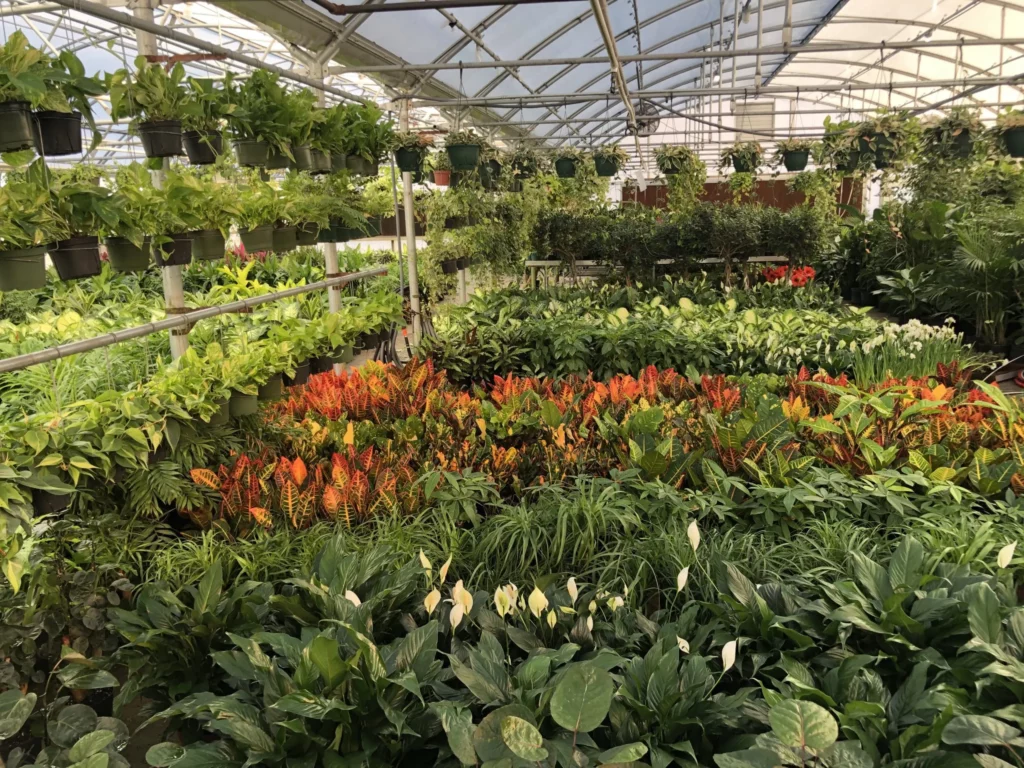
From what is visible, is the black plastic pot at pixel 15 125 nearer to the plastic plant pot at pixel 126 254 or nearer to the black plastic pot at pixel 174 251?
the plastic plant pot at pixel 126 254

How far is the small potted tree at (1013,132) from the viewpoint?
6703 millimetres

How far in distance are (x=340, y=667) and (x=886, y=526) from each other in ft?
6.52

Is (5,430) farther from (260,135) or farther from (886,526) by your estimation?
(886,526)

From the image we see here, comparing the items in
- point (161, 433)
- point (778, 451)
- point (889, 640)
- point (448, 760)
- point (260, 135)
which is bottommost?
point (448, 760)

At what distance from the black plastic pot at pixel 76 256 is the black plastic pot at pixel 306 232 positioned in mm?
1435

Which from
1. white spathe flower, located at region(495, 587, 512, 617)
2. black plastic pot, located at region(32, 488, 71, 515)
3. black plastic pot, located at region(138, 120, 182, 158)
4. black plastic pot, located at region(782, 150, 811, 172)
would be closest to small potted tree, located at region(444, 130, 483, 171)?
black plastic pot, located at region(138, 120, 182, 158)

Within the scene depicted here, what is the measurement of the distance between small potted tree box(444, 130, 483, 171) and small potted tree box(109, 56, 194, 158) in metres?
3.33

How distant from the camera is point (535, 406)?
363 centimetres

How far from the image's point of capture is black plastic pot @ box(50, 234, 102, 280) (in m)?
2.22

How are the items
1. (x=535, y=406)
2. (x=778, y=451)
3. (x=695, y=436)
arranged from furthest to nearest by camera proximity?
(x=535, y=406)
(x=695, y=436)
(x=778, y=451)

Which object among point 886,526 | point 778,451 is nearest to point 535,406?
point 778,451

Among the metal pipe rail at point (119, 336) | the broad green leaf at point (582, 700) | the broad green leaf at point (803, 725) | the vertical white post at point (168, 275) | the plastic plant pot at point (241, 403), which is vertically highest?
the vertical white post at point (168, 275)

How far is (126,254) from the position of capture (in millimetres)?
2523

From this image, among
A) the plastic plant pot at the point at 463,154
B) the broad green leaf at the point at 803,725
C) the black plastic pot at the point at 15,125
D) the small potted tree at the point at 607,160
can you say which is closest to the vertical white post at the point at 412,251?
the plastic plant pot at the point at 463,154
